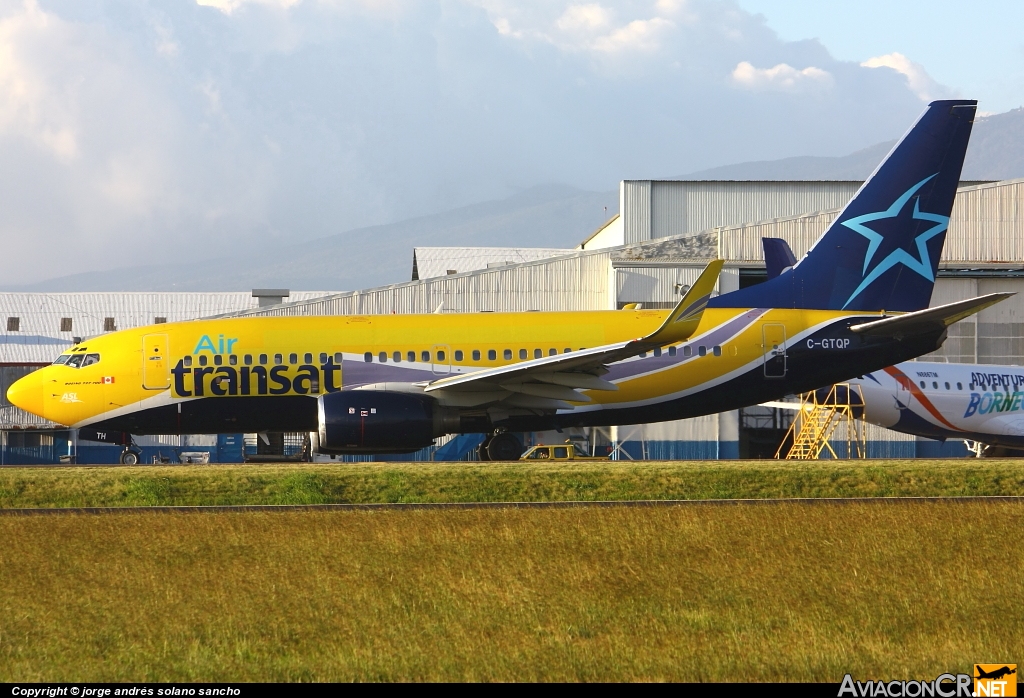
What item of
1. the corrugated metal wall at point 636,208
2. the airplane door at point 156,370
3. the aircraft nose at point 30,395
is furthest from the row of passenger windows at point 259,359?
the corrugated metal wall at point 636,208

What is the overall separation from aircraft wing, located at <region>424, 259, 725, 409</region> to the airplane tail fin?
388 cm

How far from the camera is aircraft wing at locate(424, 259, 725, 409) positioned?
74.9 feet

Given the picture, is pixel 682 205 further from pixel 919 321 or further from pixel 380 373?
pixel 380 373

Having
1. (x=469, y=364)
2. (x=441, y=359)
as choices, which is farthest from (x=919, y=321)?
(x=441, y=359)

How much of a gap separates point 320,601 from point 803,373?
15661 millimetres

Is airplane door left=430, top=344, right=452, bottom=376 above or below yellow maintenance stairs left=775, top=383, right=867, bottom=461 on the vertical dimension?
above

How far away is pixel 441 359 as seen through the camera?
2591 cm

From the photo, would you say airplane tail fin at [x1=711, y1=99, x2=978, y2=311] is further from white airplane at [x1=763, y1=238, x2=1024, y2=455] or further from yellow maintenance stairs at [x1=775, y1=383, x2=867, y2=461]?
white airplane at [x1=763, y1=238, x2=1024, y2=455]

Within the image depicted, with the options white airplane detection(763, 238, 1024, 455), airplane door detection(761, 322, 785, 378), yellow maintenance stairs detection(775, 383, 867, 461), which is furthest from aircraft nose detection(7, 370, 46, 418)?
white airplane detection(763, 238, 1024, 455)

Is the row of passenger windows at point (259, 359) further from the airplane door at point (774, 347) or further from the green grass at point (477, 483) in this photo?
the airplane door at point (774, 347)

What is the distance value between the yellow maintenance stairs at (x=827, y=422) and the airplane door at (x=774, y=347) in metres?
12.1

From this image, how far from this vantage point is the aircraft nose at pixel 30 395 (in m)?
26.3

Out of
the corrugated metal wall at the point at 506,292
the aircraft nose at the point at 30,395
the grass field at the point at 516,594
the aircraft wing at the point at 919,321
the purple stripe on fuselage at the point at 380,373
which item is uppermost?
the corrugated metal wall at the point at 506,292

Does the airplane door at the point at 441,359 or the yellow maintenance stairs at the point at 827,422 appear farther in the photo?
the yellow maintenance stairs at the point at 827,422
